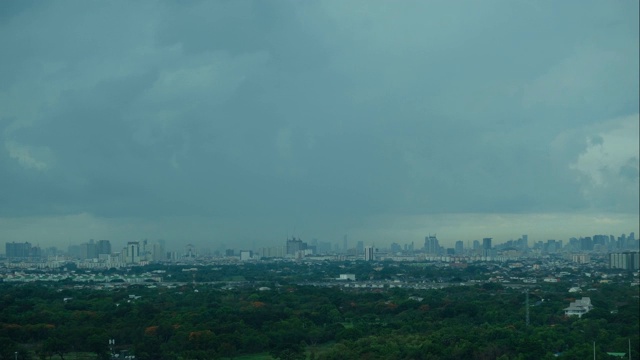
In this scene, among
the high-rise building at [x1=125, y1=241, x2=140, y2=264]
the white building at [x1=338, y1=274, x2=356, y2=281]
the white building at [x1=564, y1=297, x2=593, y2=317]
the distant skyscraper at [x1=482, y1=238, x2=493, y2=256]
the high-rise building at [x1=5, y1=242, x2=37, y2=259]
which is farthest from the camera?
the distant skyscraper at [x1=482, y1=238, x2=493, y2=256]

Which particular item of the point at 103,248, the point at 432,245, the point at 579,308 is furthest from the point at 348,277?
the point at 432,245

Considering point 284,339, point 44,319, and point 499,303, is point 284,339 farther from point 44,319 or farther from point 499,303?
point 499,303

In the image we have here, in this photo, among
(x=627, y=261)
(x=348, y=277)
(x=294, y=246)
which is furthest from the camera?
(x=294, y=246)

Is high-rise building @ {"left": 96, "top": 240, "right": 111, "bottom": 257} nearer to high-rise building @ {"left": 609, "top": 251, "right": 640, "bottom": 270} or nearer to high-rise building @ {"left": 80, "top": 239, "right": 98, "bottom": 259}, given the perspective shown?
high-rise building @ {"left": 80, "top": 239, "right": 98, "bottom": 259}

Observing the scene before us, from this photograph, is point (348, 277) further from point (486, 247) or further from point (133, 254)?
point (486, 247)

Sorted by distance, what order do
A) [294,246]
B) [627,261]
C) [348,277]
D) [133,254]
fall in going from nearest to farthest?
[348,277], [627,261], [133,254], [294,246]

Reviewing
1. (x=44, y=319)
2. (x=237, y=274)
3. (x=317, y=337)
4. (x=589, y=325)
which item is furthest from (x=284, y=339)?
(x=237, y=274)

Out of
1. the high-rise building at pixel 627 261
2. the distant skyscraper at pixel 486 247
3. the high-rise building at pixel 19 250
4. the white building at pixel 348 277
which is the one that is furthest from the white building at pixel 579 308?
the distant skyscraper at pixel 486 247

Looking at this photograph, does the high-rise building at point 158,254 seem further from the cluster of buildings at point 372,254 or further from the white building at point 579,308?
the white building at point 579,308

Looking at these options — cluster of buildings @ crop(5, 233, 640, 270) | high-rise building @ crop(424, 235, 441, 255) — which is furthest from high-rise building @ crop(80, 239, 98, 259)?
high-rise building @ crop(424, 235, 441, 255)
